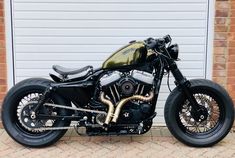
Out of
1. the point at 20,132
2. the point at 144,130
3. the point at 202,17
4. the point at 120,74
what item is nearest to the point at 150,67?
the point at 120,74

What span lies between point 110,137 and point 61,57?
124 cm

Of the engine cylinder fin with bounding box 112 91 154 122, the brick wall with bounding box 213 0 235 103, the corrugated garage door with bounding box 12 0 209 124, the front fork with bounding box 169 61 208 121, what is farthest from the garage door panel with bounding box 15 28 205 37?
the engine cylinder fin with bounding box 112 91 154 122

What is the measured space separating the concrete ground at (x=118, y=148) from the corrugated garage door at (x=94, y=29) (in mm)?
1004

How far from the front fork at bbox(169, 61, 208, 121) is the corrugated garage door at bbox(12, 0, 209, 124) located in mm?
752

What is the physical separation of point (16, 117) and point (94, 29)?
1.52 metres

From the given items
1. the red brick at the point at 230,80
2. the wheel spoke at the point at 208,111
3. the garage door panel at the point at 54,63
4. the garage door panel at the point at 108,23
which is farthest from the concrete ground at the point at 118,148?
the garage door panel at the point at 108,23

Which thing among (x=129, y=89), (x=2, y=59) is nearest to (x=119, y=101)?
(x=129, y=89)

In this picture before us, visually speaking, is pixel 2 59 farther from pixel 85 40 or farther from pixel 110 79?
pixel 110 79

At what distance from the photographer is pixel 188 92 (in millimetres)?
5250

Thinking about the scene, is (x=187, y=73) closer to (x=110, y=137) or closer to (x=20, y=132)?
(x=110, y=137)

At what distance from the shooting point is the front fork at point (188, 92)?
17.2 ft

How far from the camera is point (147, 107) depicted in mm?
5199

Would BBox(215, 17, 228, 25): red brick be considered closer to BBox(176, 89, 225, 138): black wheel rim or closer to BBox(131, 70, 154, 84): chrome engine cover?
BBox(176, 89, 225, 138): black wheel rim

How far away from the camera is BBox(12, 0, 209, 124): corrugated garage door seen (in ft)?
19.1
